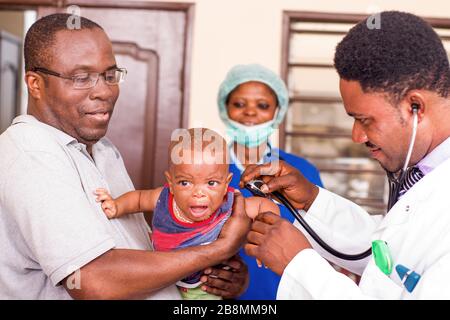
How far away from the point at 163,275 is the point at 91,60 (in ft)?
1.77

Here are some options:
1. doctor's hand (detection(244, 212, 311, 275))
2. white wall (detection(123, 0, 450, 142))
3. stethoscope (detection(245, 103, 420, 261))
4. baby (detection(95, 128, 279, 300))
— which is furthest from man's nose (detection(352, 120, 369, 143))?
white wall (detection(123, 0, 450, 142))

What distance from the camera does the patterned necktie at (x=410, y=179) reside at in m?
1.39

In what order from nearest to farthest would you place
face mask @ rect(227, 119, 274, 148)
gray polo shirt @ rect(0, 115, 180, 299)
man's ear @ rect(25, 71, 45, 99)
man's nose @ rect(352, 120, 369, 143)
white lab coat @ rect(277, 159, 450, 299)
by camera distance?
1. white lab coat @ rect(277, 159, 450, 299)
2. gray polo shirt @ rect(0, 115, 180, 299)
3. man's nose @ rect(352, 120, 369, 143)
4. man's ear @ rect(25, 71, 45, 99)
5. face mask @ rect(227, 119, 274, 148)

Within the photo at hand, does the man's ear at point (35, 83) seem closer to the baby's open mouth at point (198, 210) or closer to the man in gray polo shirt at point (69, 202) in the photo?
the man in gray polo shirt at point (69, 202)

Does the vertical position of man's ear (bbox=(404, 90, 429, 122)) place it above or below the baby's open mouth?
above

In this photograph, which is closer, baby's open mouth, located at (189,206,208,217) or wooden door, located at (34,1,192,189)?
baby's open mouth, located at (189,206,208,217)

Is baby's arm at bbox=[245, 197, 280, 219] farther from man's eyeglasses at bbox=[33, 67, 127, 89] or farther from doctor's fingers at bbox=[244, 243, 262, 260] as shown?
man's eyeglasses at bbox=[33, 67, 127, 89]

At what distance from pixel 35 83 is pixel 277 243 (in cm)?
71

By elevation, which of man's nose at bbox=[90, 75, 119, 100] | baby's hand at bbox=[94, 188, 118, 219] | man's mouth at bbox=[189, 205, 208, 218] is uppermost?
man's nose at bbox=[90, 75, 119, 100]

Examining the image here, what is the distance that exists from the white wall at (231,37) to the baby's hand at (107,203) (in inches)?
80.6

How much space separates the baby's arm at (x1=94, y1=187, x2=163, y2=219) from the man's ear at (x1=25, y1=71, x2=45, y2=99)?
287 millimetres

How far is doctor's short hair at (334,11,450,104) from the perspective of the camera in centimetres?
127
